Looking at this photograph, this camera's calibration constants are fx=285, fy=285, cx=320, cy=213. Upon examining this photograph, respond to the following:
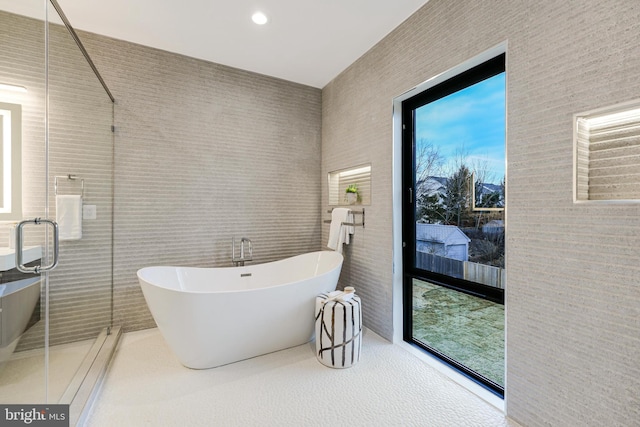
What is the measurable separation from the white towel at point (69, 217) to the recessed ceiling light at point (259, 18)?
196cm

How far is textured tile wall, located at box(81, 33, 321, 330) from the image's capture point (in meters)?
2.72

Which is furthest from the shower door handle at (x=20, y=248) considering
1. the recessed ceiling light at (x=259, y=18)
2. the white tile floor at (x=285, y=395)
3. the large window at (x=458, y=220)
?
the large window at (x=458, y=220)

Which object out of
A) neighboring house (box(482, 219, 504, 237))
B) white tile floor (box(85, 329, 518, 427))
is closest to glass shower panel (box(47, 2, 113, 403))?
white tile floor (box(85, 329, 518, 427))

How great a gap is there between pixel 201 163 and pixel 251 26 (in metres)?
1.40

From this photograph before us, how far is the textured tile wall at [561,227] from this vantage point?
1.22 m

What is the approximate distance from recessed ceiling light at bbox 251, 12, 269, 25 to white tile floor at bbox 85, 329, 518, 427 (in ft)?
9.12

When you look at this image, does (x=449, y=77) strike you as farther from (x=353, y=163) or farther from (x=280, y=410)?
(x=280, y=410)

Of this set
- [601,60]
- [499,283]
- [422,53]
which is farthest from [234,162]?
[601,60]

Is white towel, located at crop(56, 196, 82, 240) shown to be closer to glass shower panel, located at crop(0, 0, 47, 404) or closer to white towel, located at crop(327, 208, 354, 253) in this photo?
glass shower panel, located at crop(0, 0, 47, 404)

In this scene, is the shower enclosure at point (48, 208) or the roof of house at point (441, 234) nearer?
the shower enclosure at point (48, 208)

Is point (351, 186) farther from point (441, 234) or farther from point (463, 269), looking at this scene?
point (463, 269)

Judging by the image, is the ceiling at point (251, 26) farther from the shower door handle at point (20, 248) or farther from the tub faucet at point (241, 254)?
the tub faucet at point (241, 254)

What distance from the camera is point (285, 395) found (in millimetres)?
1842

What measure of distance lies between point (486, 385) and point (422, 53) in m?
2.46
